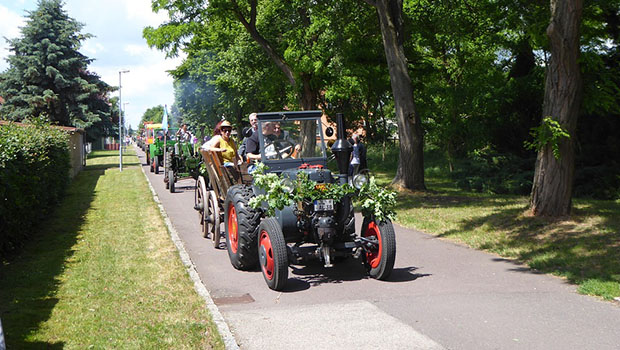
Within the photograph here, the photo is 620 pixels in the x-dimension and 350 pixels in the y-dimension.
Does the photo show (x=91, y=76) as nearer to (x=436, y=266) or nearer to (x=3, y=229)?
(x=3, y=229)

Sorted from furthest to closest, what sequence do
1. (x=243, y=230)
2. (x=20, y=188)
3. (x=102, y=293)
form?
(x=20, y=188)
(x=243, y=230)
(x=102, y=293)

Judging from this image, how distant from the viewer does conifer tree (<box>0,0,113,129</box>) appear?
3891cm

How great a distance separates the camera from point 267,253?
7270 mm

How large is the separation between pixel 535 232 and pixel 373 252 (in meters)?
4.10

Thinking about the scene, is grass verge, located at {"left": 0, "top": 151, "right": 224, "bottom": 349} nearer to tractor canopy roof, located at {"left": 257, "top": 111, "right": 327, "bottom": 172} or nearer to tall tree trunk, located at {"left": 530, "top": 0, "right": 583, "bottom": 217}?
tractor canopy roof, located at {"left": 257, "top": 111, "right": 327, "bottom": 172}

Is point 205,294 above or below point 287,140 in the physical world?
below

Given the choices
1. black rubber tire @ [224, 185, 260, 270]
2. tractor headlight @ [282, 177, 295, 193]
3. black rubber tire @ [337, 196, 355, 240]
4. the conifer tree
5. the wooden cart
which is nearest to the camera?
tractor headlight @ [282, 177, 295, 193]

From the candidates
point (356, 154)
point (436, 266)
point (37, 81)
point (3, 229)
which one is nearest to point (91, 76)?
point (37, 81)

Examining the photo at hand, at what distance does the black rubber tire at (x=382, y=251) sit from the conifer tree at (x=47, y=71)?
116ft

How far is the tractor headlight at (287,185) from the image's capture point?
23.3 ft

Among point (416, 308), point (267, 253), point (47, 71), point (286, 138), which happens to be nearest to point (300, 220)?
point (267, 253)

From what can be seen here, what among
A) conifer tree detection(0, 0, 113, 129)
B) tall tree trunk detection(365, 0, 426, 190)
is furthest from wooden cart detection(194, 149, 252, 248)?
conifer tree detection(0, 0, 113, 129)

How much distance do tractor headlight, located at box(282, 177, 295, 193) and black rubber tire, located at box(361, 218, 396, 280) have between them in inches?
45.5

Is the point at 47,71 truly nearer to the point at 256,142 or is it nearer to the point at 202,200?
the point at 202,200
